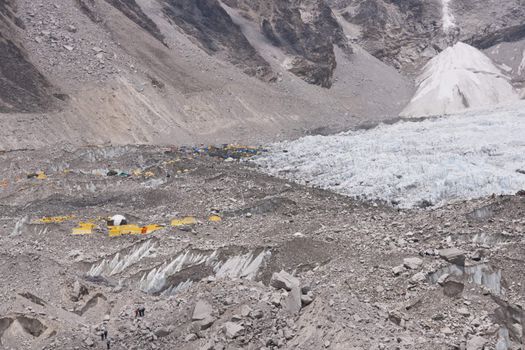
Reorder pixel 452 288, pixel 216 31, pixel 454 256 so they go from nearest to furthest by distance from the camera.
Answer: pixel 452 288
pixel 454 256
pixel 216 31

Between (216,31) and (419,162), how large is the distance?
48.3 m

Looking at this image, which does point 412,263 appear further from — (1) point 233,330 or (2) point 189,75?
(2) point 189,75

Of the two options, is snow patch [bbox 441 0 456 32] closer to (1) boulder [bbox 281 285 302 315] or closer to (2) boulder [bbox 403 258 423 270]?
(2) boulder [bbox 403 258 423 270]

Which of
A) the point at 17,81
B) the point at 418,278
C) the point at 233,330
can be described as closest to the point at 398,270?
the point at 418,278

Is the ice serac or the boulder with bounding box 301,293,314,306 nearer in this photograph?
the boulder with bounding box 301,293,314,306

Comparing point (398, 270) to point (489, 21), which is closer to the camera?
point (398, 270)

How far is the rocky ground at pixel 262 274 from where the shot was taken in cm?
830

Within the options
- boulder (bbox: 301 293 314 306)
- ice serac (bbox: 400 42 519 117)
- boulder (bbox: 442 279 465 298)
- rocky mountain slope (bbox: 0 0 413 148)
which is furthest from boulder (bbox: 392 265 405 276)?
ice serac (bbox: 400 42 519 117)

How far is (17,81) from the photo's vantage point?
138 feet

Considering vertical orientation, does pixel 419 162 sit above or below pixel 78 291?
above

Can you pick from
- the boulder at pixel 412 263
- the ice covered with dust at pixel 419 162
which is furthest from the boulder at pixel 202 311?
the ice covered with dust at pixel 419 162

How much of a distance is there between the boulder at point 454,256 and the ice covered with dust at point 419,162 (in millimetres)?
10543

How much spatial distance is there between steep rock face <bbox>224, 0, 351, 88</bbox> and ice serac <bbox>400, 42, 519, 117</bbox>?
1280 centimetres

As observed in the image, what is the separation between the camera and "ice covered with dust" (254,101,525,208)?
21.8 metres
